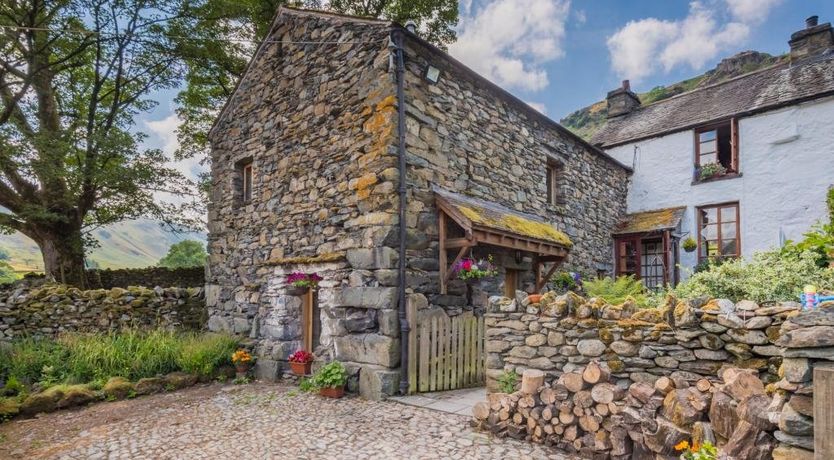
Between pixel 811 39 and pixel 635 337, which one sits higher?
pixel 811 39

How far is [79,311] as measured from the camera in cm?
860

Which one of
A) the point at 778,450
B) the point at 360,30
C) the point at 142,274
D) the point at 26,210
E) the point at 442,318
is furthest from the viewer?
the point at 142,274

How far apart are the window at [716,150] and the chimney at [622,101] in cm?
362

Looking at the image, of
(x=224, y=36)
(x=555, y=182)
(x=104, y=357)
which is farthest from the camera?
(x=224, y=36)

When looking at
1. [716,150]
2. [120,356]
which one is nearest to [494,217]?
[120,356]

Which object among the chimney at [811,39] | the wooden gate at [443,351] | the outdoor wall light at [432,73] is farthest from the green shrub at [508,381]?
the chimney at [811,39]

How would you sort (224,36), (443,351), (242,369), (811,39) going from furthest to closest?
1. (224,36)
2. (811,39)
3. (242,369)
4. (443,351)

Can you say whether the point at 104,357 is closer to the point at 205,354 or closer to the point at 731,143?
the point at 205,354

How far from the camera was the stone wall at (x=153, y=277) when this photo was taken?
13.4m

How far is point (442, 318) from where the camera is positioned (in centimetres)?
618

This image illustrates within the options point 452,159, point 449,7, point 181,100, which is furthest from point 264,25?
point 452,159

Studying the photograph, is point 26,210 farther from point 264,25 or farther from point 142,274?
point 264,25

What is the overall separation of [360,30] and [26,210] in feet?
31.3

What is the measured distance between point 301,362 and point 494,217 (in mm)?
3914
